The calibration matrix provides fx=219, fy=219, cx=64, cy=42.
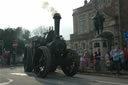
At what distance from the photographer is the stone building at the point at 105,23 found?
1097 inches

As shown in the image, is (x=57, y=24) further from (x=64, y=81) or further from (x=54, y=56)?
(x=64, y=81)

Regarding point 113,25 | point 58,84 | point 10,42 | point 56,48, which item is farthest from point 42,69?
point 10,42

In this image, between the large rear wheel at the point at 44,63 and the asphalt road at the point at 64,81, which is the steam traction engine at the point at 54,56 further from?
the asphalt road at the point at 64,81

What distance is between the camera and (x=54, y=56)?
491 inches

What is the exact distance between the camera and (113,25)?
96.7 feet

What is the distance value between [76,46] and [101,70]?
2576cm

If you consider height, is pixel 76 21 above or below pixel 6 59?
above

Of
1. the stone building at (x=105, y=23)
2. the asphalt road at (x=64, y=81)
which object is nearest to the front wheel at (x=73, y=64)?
the asphalt road at (x=64, y=81)

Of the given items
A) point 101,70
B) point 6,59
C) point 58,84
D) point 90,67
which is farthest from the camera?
point 6,59

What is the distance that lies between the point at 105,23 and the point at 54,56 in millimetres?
20114

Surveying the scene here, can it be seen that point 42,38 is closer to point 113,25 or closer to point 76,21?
point 113,25

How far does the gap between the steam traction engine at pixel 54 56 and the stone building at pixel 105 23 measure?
30.3ft

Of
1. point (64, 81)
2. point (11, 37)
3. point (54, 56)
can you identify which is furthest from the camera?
point (11, 37)

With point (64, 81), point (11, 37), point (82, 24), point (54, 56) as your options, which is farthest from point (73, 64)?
point (82, 24)
